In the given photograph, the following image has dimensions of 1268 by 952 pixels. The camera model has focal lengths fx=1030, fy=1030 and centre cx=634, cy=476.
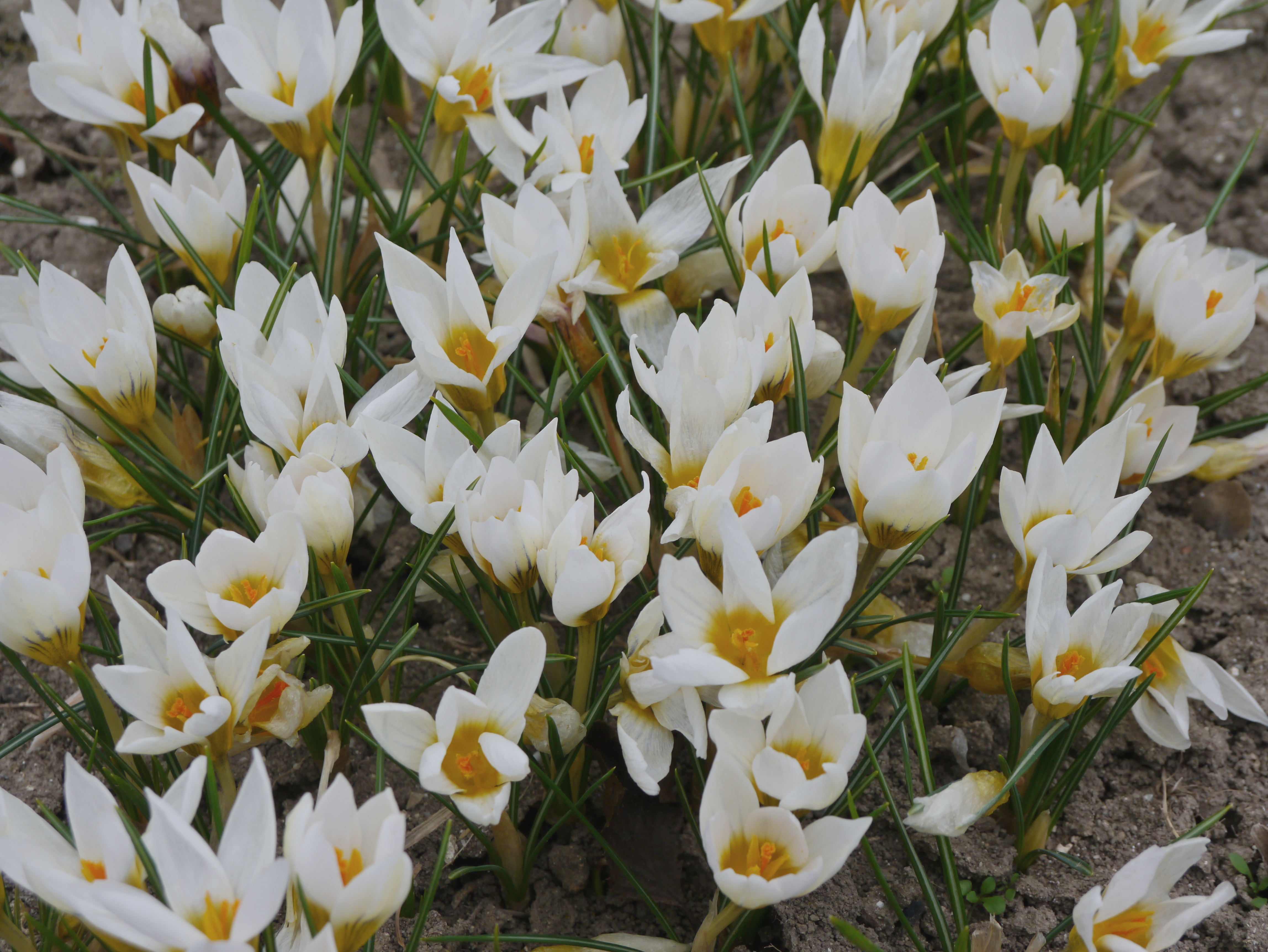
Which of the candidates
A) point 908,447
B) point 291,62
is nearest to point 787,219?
point 908,447

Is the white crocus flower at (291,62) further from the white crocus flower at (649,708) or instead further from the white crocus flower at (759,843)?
the white crocus flower at (759,843)

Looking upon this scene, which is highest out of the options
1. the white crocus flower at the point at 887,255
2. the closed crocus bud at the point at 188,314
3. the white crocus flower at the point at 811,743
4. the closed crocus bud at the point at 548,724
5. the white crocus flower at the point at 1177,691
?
the white crocus flower at the point at 887,255

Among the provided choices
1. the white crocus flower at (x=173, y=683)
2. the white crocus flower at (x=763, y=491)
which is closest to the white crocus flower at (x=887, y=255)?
the white crocus flower at (x=763, y=491)

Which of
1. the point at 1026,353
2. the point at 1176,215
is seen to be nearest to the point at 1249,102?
the point at 1176,215

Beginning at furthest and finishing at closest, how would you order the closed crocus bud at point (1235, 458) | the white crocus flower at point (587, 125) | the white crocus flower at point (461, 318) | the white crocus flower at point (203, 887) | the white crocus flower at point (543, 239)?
1. the closed crocus bud at point (1235, 458)
2. the white crocus flower at point (587, 125)
3. the white crocus flower at point (543, 239)
4. the white crocus flower at point (461, 318)
5. the white crocus flower at point (203, 887)

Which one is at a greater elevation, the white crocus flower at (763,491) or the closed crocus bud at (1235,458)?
the white crocus flower at (763,491)

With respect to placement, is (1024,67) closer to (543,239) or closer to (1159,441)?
(1159,441)
